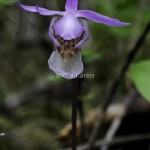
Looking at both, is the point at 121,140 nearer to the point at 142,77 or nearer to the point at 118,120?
the point at 118,120

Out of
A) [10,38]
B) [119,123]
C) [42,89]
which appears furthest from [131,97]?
[10,38]

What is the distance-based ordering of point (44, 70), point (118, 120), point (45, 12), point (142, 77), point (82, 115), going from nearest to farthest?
point (45, 12), point (142, 77), point (82, 115), point (118, 120), point (44, 70)

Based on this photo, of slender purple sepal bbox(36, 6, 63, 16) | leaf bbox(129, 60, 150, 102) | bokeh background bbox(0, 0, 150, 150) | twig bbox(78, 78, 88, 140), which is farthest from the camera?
bokeh background bbox(0, 0, 150, 150)

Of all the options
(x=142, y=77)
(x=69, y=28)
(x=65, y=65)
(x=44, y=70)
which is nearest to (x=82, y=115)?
(x=142, y=77)

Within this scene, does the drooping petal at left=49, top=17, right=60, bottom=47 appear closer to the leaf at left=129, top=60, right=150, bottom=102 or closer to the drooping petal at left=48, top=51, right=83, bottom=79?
the drooping petal at left=48, top=51, right=83, bottom=79

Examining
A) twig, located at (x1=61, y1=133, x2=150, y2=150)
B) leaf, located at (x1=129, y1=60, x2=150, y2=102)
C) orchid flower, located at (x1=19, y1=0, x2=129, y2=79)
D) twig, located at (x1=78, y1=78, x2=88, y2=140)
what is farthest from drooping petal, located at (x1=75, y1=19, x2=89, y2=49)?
twig, located at (x1=61, y1=133, x2=150, y2=150)

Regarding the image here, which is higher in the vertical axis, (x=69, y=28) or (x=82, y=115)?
(x=69, y=28)

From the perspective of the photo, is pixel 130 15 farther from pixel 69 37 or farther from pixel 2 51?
pixel 69 37
